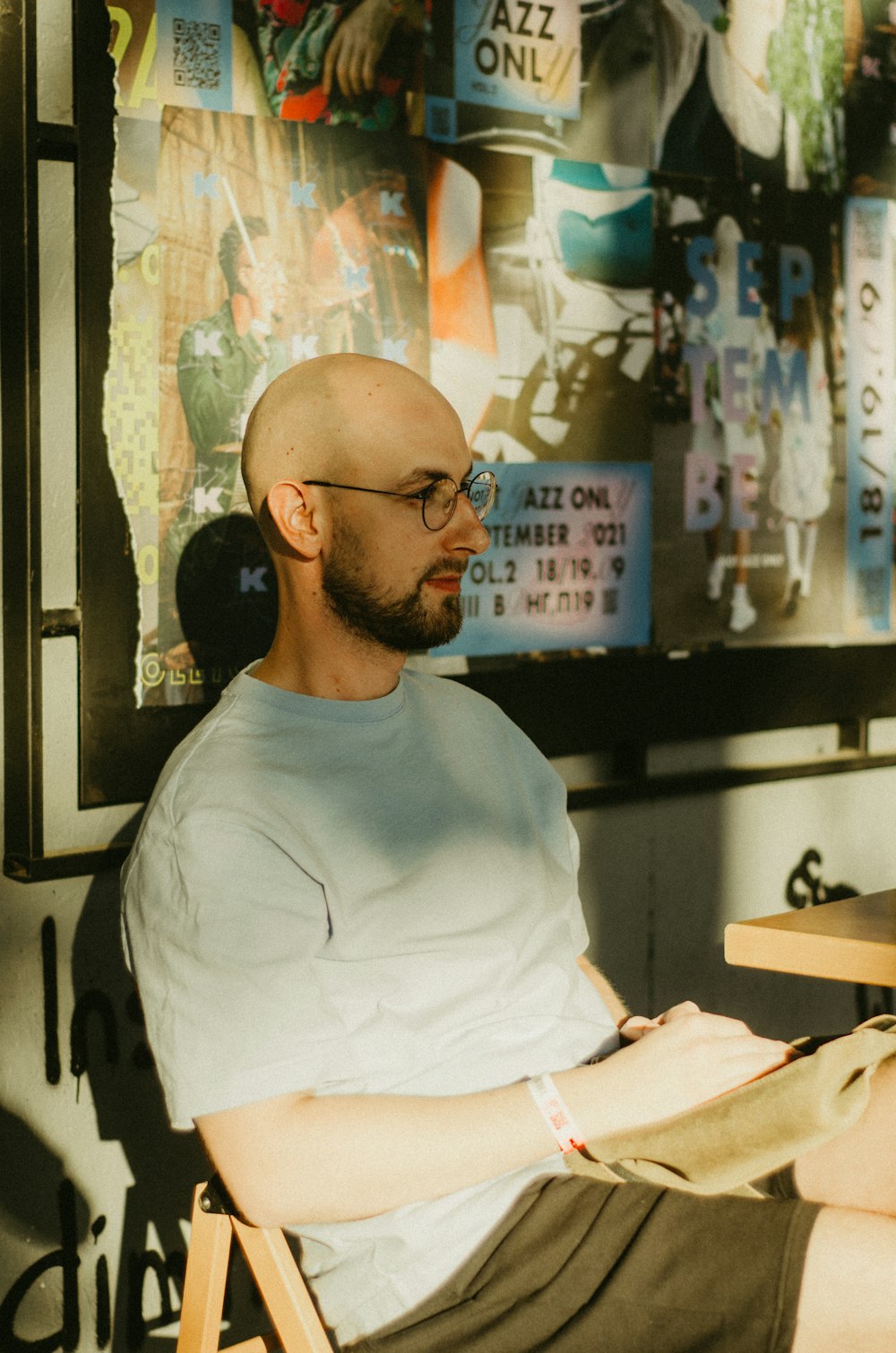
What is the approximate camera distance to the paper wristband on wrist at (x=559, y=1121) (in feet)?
5.08

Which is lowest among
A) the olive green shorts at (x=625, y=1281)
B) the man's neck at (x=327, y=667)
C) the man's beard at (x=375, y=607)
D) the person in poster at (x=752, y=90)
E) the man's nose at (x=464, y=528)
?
the olive green shorts at (x=625, y=1281)

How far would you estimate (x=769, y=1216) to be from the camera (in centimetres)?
156

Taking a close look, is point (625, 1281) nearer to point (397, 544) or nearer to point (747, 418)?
point (397, 544)

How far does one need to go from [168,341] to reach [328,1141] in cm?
145

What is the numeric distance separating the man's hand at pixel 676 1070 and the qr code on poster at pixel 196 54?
177cm

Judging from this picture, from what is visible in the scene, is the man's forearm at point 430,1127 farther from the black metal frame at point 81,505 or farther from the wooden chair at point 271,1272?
the black metal frame at point 81,505

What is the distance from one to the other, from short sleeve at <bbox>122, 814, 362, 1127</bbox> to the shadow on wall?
34.3 inches

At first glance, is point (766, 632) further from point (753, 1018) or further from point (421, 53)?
point (421, 53)

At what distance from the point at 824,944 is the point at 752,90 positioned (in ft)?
7.37

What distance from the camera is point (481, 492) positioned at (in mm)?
2014

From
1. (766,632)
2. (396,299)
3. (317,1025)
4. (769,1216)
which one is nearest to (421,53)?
(396,299)

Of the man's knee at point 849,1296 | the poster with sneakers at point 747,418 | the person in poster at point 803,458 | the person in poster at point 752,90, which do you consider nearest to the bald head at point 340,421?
the man's knee at point 849,1296

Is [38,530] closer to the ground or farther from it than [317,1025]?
farther from it

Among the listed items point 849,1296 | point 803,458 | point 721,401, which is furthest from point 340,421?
point 803,458
